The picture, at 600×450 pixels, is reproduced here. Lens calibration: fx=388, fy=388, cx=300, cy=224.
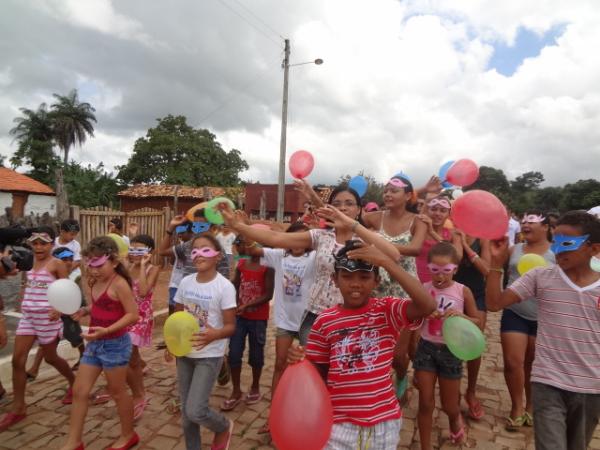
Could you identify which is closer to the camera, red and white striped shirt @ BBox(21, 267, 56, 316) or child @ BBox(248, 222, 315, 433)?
child @ BBox(248, 222, 315, 433)

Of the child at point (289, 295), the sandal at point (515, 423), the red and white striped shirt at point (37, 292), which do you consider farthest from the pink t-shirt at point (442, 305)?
the red and white striped shirt at point (37, 292)

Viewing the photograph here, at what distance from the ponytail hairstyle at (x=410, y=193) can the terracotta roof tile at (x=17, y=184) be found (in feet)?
102

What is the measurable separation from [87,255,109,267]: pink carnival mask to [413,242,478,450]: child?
8.51 feet

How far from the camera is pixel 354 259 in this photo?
6.25 feet

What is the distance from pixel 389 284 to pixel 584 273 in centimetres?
140

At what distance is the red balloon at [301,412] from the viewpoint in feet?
5.40

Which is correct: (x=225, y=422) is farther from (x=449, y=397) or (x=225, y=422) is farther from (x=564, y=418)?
(x=564, y=418)

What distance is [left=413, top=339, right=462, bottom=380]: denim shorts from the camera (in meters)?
2.94

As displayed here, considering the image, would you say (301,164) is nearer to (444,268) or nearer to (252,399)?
(444,268)

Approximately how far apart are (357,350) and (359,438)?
1.33 ft

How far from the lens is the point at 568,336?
2240 millimetres

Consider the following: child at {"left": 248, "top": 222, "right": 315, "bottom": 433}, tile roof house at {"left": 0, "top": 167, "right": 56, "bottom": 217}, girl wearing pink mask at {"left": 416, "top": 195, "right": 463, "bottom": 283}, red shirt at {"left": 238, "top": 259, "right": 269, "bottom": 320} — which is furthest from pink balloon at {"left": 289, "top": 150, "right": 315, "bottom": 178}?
tile roof house at {"left": 0, "top": 167, "right": 56, "bottom": 217}

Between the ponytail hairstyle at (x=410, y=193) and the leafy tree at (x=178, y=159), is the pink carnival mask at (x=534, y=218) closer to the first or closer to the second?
the ponytail hairstyle at (x=410, y=193)

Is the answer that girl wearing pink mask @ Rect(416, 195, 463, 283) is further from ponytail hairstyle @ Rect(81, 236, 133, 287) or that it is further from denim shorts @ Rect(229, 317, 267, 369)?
ponytail hairstyle @ Rect(81, 236, 133, 287)
